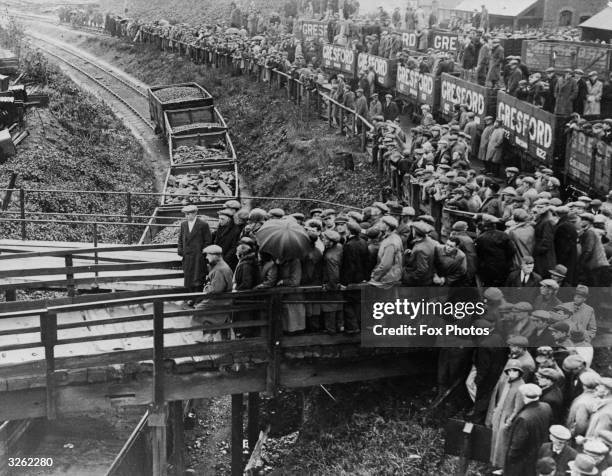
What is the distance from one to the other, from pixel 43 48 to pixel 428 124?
4210 cm

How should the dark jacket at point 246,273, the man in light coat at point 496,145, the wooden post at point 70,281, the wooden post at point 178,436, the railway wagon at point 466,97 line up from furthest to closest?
the railway wagon at point 466,97, the man in light coat at point 496,145, the wooden post at point 178,436, the wooden post at point 70,281, the dark jacket at point 246,273

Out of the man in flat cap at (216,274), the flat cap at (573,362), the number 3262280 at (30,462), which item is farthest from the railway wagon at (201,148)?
the flat cap at (573,362)

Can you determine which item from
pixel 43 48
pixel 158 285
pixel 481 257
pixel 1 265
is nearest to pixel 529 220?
pixel 481 257

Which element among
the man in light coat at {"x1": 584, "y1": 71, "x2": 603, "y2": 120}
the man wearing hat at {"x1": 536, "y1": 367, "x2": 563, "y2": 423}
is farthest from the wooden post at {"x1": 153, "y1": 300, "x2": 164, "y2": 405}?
the man in light coat at {"x1": 584, "y1": 71, "x2": 603, "y2": 120}

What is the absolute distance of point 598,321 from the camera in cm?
1130

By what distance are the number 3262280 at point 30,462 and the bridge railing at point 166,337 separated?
128 inches

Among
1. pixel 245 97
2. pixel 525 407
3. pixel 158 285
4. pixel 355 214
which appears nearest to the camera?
pixel 525 407

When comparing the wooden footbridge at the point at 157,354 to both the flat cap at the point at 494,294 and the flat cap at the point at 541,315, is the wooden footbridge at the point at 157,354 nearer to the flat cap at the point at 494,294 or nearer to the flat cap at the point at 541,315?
the flat cap at the point at 494,294

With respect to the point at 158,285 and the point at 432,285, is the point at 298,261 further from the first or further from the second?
the point at 158,285

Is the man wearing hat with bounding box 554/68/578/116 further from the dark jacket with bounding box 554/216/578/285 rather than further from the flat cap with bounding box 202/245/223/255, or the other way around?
the flat cap with bounding box 202/245/223/255

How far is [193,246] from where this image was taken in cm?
1178

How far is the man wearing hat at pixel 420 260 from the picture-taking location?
35.1 feet

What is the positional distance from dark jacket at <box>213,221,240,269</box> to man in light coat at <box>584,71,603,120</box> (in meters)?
11.5

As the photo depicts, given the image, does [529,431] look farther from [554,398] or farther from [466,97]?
[466,97]
